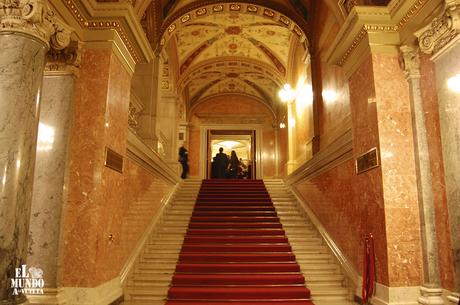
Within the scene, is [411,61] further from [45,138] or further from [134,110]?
[134,110]

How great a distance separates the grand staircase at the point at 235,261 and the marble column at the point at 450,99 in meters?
1.81

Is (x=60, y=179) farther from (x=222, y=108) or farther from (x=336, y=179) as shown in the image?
(x=222, y=108)

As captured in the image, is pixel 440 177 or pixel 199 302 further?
pixel 199 302

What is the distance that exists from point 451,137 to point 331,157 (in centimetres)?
233

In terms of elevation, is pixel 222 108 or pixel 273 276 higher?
pixel 222 108

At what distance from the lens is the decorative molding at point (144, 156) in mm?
5125

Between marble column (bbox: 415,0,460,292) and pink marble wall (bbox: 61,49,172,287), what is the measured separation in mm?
3655

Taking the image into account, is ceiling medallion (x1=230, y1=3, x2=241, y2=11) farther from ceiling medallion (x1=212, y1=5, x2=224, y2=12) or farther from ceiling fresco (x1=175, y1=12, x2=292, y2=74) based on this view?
ceiling fresco (x1=175, y1=12, x2=292, y2=74)

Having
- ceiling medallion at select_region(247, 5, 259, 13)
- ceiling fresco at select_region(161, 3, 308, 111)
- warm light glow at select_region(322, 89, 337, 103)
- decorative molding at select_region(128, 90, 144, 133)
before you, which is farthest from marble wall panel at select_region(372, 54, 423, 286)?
ceiling medallion at select_region(247, 5, 259, 13)

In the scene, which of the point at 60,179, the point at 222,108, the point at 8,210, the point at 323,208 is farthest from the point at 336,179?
the point at 222,108

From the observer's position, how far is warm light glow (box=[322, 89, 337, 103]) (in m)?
6.77

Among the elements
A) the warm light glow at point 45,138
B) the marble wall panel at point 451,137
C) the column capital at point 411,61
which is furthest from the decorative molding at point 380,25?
the warm light glow at point 45,138

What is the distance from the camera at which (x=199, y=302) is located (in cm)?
449

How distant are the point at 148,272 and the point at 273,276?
1823mm
